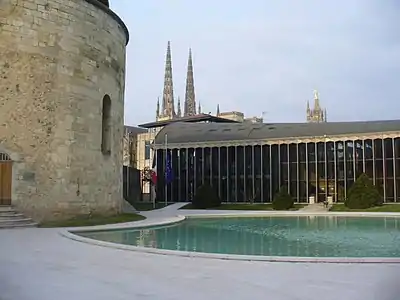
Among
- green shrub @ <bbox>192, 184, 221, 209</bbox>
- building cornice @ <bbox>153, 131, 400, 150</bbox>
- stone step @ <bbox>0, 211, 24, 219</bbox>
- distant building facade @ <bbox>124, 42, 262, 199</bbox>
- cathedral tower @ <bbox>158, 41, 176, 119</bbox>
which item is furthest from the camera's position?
cathedral tower @ <bbox>158, 41, 176, 119</bbox>

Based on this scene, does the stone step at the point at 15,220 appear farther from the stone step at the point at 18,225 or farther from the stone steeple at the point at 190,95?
the stone steeple at the point at 190,95

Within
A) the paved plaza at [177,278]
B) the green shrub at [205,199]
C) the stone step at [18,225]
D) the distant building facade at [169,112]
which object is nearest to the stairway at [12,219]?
the stone step at [18,225]

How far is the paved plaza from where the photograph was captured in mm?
5844

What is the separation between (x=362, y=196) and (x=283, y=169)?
8.29 meters

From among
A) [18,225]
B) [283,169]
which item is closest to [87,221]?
[18,225]

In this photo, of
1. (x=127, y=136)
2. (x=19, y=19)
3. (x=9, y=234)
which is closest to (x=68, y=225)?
(x=9, y=234)

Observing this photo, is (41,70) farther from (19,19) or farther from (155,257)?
(155,257)

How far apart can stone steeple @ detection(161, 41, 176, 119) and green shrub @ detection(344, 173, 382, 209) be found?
7043 centimetres

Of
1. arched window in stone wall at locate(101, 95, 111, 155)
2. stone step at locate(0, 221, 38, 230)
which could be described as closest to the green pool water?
stone step at locate(0, 221, 38, 230)

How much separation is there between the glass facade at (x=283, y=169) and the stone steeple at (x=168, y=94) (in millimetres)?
59677

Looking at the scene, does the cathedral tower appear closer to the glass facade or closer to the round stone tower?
the glass facade

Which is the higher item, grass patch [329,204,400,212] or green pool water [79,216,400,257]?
green pool water [79,216,400,257]

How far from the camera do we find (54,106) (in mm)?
17984

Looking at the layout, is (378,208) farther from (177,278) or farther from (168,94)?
(168,94)
